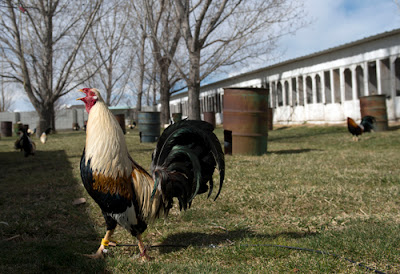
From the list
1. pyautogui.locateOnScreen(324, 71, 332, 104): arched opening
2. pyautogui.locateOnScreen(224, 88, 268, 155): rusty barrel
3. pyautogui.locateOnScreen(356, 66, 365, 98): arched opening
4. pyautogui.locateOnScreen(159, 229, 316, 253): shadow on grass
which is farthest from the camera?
pyautogui.locateOnScreen(324, 71, 332, 104): arched opening

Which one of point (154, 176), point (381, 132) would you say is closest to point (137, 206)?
point (154, 176)

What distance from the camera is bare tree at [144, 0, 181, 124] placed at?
62.4 ft

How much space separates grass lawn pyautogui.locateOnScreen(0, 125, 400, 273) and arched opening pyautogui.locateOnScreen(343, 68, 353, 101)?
15595 millimetres

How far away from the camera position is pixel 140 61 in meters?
33.9

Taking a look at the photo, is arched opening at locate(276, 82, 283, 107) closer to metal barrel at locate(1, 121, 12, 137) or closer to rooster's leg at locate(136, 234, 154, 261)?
metal barrel at locate(1, 121, 12, 137)

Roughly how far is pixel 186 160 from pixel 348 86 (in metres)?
20.9

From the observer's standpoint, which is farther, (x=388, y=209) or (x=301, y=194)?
(x=301, y=194)

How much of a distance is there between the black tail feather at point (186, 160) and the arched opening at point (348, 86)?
20452 mm

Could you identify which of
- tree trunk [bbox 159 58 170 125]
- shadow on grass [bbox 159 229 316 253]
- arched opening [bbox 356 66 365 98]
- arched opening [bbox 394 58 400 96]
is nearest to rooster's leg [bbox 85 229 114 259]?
shadow on grass [bbox 159 229 316 253]

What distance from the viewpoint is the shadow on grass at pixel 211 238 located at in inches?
147

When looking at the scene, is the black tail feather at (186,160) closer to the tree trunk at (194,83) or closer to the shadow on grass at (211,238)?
the shadow on grass at (211,238)

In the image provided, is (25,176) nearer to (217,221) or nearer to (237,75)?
(217,221)

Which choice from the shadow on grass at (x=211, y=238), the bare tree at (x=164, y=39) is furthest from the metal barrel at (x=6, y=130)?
the shadow on grass at (x=211, y=238)

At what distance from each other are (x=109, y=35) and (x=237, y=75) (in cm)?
1165
